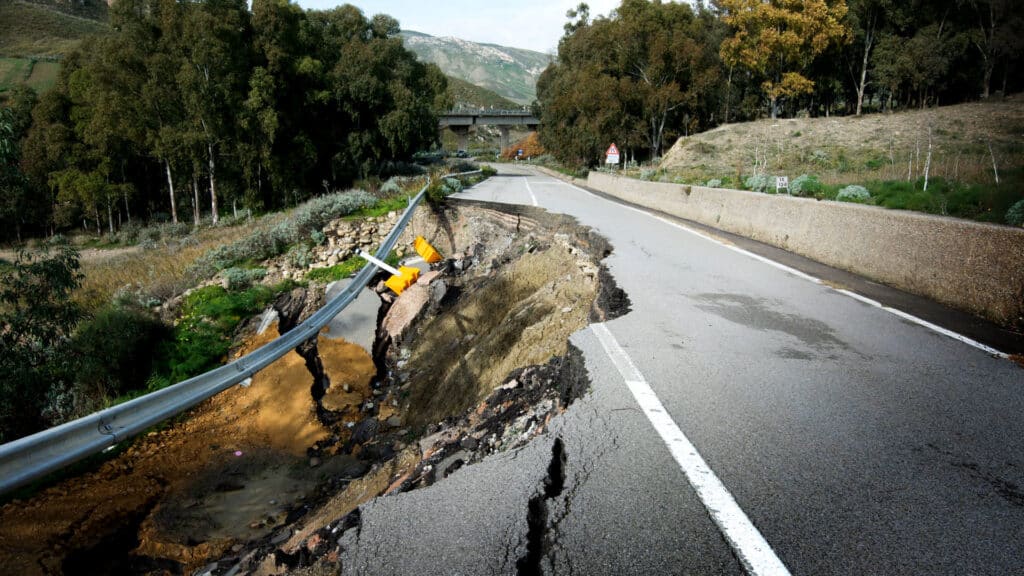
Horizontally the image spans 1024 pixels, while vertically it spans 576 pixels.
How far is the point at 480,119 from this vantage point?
82750 mm

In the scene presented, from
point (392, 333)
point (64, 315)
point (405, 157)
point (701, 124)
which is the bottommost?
point (392, 333)

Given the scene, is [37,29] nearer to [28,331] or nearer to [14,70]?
[14,70]

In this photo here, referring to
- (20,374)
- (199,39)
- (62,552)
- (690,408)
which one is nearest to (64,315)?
(20,374)

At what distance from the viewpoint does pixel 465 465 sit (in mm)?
3711

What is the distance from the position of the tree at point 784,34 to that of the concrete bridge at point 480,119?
33.3 meters

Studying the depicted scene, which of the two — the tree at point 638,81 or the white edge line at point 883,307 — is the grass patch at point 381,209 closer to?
the white edge line at point 883,307

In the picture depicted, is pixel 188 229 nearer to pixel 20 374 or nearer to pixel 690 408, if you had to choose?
pixel 20 374

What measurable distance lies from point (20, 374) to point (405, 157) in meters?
37.6

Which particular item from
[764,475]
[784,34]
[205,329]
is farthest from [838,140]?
[764,475]

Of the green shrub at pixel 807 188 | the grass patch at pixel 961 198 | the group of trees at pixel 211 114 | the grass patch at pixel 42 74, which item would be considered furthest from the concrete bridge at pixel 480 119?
the grass patch at pixel 961 198

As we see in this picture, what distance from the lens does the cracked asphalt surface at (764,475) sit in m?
2.47

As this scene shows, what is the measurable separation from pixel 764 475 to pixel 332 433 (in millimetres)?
6676

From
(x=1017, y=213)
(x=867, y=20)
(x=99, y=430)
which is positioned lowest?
(x=99, y=430)

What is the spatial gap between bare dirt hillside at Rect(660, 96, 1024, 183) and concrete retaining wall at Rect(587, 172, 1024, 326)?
18014mm
